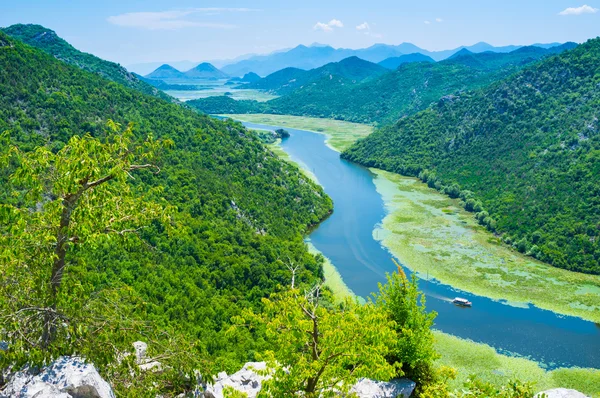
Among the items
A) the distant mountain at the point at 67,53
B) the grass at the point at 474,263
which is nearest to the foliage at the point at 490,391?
the grass at the point at 474,263

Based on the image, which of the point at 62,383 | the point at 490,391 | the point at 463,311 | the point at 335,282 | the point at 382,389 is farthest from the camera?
the point at 335,282

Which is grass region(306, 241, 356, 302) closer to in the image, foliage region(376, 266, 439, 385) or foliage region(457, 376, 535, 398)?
foliage region(376, 266, 439, 385)

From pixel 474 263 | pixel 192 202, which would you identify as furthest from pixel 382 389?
pixel 474 263

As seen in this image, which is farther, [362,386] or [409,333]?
[409,333]

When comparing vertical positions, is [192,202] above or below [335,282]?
above

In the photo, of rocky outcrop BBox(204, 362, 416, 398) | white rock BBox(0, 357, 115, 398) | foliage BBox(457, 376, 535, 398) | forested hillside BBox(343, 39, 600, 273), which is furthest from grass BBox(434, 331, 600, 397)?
white rock BBox(0, 357, 115, 398)

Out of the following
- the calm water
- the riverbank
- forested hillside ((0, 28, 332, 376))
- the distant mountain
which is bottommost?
the riverbank

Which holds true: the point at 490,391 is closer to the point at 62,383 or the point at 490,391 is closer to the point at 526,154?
the point at 62,383
